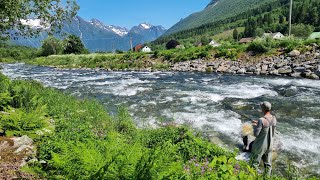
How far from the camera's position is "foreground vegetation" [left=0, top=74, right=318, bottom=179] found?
4.97 meters

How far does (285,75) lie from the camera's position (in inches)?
1273

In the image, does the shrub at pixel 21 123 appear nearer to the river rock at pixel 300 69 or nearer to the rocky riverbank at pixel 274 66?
the rocky riverbank at pixel 274 66

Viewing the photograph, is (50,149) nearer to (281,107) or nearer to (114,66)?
(281,107)

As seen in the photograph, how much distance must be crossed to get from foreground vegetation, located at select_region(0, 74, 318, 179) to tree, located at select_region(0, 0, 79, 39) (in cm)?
261

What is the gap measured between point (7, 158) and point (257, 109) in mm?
13760

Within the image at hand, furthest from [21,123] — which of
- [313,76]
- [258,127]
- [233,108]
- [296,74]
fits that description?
[296,74]

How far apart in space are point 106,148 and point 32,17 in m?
9.53

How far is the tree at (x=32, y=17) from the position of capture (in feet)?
40.5

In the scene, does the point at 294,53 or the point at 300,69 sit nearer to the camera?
the point at 300,69


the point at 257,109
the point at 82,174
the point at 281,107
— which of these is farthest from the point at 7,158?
the point at 281,107

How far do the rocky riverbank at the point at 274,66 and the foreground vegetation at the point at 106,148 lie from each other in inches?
940

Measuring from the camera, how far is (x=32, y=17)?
13.4 meters

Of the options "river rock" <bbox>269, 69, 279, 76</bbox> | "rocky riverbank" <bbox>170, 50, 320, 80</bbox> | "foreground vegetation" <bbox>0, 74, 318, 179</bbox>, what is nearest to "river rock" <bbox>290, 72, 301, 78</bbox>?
"rocky riverbank" <bbox>170, 50, 320, 80</bbox>

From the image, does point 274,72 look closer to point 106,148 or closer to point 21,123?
point 21,123
